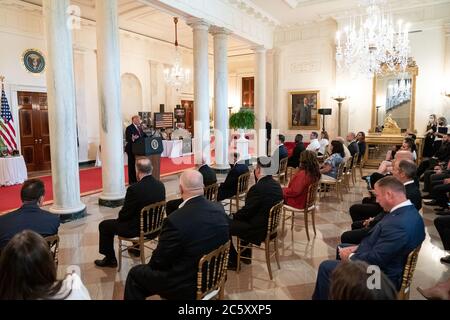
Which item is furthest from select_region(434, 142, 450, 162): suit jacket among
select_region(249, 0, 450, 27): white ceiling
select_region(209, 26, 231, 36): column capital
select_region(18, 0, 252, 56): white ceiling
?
select_region(18, 0, 252, 56): white ceiling

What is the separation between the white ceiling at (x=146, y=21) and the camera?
9320mm

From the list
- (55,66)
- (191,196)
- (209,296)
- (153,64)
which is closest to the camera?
(209,296)

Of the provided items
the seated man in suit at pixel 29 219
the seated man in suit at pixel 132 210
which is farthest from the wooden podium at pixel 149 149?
the seated man in suit at pixel 29 219

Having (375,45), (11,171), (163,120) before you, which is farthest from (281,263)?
(163,120)

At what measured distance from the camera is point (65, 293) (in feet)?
5.09

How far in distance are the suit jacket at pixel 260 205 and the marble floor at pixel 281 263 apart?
0.48 metres

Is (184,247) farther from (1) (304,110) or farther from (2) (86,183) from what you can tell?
(1) (304,110)

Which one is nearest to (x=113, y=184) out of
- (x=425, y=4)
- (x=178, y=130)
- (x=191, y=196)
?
(x=191, y=196)

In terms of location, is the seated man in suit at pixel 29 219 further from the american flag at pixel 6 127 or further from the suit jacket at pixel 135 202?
the american flag at pixel 6 127

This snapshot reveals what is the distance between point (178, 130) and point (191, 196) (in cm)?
1142

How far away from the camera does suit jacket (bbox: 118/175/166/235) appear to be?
3.52m

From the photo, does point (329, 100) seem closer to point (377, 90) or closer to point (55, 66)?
point (377, 90)

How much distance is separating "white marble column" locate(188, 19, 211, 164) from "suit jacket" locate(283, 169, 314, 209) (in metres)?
3.93
